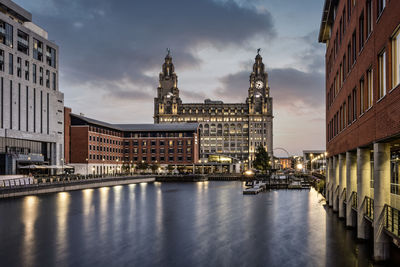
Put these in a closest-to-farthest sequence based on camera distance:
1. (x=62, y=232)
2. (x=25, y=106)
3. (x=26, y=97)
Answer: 1. (x=62, y=232)
2. (x=25, y=106)
3. (x=26, y=97)

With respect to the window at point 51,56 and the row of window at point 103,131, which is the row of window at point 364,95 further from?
the row of window at point 103,131

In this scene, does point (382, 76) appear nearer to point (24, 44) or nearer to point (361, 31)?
point (361, 31)

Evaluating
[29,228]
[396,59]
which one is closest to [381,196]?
[396,59]

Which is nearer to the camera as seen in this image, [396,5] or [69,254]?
[396,5]

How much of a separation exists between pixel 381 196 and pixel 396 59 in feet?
22.0

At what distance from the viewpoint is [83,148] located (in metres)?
123

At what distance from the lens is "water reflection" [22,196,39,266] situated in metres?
22.9

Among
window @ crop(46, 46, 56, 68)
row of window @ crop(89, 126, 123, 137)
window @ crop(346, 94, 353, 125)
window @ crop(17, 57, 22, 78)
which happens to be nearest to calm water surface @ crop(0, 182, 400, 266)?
window @ crop(346, 94, 353, 125)

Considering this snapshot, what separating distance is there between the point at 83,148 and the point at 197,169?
181ft

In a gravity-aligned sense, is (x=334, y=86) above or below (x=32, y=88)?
below

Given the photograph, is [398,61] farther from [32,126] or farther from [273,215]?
[32,126]

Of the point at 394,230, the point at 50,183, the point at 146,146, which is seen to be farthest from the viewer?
the point at 146,146

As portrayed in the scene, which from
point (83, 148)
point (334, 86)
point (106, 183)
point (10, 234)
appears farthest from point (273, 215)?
point (83, 148)

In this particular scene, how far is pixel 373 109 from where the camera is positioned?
1939cm
